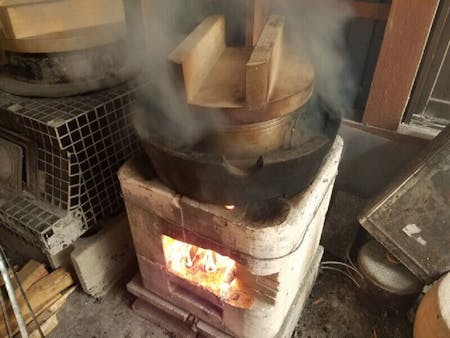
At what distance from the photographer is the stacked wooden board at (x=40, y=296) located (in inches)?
87.1

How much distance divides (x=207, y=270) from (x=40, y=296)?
1.15m

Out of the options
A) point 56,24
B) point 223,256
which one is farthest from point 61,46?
point 223,256

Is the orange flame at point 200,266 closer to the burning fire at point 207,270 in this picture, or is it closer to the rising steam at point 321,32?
the burning fire at point 207,270

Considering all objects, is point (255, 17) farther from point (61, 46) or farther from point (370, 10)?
point (61, 46)

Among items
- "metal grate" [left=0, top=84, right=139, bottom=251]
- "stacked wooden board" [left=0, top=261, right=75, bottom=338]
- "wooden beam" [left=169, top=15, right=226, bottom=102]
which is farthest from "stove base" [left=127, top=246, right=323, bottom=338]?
"wooden beam" [left=169, top=15, right=226, bottom=102]

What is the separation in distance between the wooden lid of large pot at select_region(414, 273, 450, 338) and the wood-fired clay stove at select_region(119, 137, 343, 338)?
25.2 inches

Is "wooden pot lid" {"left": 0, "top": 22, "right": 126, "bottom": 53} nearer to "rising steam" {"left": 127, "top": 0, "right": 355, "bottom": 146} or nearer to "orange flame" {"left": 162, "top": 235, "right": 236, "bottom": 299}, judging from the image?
"rising steam" {"left": 127, "top": 0, "right": 355, "bottom": 146}

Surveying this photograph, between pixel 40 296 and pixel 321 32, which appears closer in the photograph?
pixel 321 32

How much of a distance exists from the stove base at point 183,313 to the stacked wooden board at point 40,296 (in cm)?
49

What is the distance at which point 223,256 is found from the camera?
6.00 ft

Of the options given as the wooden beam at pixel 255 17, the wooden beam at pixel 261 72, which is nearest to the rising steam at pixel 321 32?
the wooden beam at pixel 255 17

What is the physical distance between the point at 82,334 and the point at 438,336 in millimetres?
2003

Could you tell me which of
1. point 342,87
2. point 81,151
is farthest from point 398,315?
point 81,151

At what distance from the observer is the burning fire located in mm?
1822
